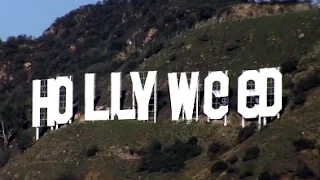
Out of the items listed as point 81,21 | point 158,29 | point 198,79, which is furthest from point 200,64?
point 81,21

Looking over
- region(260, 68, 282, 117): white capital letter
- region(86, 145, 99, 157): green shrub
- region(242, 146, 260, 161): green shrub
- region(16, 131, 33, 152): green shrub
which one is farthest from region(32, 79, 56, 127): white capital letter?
region(242, 146, 260, 161): green shrub

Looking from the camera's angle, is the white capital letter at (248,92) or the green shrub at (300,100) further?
the white capital letter at (248,92)

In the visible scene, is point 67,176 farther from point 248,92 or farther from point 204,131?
point 248,92

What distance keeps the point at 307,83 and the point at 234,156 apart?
456 inches

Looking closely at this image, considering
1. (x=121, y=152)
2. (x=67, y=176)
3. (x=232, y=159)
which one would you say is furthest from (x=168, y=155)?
(x=67, y=176)

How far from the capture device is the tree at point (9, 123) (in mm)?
127062

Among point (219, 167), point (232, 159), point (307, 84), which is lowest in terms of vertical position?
point (219, 167)

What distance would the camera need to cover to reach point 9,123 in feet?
420

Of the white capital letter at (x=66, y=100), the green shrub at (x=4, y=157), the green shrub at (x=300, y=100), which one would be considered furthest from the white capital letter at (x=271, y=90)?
the green shrub at (x=4, y=157)

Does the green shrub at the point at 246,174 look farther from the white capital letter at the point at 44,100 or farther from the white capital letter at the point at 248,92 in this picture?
the white capital letter at the point at 44,100

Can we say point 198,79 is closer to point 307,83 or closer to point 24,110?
point 307,83

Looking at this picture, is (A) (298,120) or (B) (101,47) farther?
(B) (101,47)

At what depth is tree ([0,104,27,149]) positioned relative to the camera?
127062 millimetres

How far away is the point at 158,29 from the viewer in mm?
156375
